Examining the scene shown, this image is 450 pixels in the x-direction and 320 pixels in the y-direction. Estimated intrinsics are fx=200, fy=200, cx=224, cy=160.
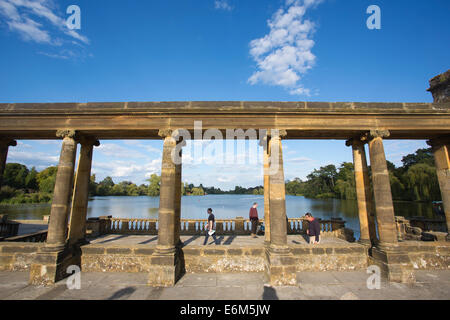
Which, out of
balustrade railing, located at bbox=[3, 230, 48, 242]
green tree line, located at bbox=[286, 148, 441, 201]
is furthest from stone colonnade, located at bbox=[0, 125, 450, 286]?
green tree line, located at bbox=[286, 148, 441, 201]

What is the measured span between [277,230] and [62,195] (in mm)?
7056

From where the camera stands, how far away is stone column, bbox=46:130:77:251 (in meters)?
6.31

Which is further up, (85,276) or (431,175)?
(431,175)

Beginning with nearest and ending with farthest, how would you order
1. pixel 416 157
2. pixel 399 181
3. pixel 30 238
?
pixel 30 238, pixel 399 181, pixel 416 157

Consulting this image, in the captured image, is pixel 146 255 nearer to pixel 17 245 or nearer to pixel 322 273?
pixel 17 245

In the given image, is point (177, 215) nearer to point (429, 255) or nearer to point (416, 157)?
point (429, 255)

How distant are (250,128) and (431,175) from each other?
4177 centimetres

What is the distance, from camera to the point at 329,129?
6.87 metres

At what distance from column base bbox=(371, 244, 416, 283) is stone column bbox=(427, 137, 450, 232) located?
3.20 meters

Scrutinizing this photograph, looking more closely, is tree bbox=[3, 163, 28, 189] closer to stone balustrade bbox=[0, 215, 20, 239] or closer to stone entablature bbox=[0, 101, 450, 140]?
stone balustrade bbox=[0, 215, 20, 239]

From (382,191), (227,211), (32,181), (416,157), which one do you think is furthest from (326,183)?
(32,181)

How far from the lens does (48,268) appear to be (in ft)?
19.4

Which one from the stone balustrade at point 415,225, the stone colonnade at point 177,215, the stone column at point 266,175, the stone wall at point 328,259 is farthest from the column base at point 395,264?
the stone balustrade at point 415,225
